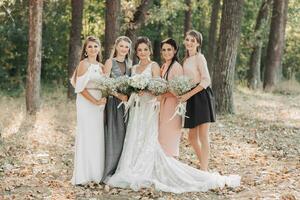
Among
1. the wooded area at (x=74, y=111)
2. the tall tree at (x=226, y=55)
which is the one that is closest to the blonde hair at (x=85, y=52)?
the wooded area at (x=74, y=111)

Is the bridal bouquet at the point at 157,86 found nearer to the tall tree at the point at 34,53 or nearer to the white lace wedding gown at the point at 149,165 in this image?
the white lace wedding gown at the point at 149,165

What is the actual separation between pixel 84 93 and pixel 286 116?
9241mm

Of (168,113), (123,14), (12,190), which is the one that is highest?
(123,14)

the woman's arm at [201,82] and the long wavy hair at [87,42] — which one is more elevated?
the long wavy hair at [87,42]

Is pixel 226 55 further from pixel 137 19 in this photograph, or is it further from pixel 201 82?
pixel 201 82

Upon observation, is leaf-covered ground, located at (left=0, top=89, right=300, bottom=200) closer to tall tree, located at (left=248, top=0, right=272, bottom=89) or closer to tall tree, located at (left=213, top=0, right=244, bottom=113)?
tall tree, located at (left=213, top=0, right=244, bottom=113)

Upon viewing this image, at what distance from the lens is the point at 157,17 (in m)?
21.0

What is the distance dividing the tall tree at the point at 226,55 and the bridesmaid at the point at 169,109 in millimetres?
6588

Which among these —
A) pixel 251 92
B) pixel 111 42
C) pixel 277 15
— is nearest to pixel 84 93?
pixel 111 42

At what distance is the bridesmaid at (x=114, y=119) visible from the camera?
8.12 m

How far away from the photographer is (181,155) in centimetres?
1048

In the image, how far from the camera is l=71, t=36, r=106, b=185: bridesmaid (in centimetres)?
800

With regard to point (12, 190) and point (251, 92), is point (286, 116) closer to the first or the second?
point (251, 92)

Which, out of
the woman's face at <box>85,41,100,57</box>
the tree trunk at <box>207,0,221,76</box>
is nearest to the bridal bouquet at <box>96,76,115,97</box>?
the woman's face at <box>85,41,100,57</box>
